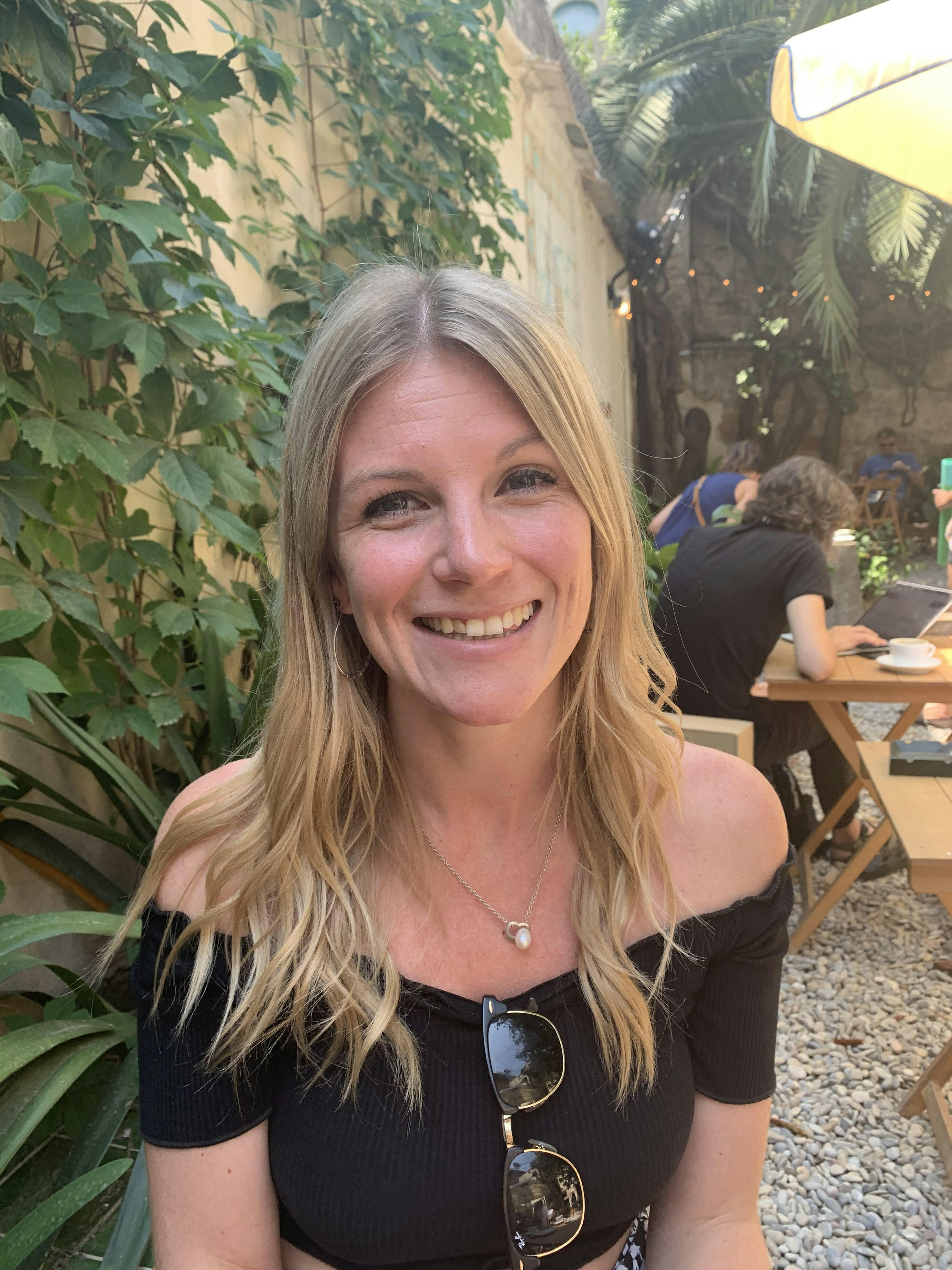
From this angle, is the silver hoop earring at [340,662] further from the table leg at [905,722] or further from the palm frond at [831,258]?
the palm frond at [831,258]

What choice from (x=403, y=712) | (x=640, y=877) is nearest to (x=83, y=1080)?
(x=403, y=712)

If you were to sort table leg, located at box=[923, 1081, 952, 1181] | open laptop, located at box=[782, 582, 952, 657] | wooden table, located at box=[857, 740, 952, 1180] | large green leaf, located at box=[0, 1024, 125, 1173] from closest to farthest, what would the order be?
large green leaf, located at box=[0, 1024, 125, 1173] → wooden table, located at box=[857, 740, 952, 1180] → table leg, located at box=[923, 1081, 952, 1181] → open laptop, located at box=[782, 582, 952, 657]

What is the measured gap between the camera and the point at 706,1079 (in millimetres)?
1153

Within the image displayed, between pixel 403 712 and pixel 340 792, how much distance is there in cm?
13

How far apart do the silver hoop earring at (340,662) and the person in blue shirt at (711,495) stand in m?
4.05

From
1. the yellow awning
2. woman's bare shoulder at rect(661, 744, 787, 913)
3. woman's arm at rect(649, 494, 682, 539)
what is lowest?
woman's arm at rect(649, 494, 682, 539)

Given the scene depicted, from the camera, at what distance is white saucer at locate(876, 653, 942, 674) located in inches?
126

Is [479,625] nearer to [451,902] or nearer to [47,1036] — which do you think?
[451,902]

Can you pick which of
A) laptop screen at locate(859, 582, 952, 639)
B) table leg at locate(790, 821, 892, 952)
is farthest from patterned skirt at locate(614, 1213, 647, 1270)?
laptop screen at locate(859, 582, 952, 639)

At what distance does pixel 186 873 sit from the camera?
1098mm

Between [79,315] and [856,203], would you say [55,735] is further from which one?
[856,203]

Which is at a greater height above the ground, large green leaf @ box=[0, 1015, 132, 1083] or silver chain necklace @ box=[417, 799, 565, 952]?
silver chain necklace @ box=[417, 799, 565, 952]

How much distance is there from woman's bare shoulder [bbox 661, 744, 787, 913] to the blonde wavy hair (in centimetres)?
3

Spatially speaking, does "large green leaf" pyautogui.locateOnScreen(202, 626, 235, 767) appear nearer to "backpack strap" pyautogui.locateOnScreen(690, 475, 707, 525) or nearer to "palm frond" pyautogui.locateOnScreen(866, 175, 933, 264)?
"backpack strap" pyautogui.locateOnScreen(690, 475, 707, 525)
